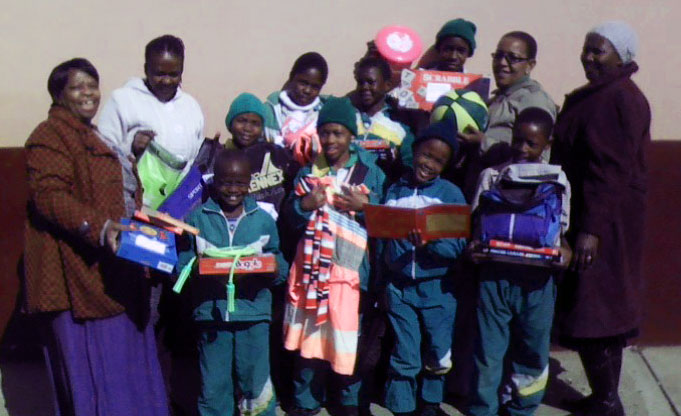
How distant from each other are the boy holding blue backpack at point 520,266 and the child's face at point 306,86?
1.06 m

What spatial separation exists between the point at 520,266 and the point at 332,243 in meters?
0.90

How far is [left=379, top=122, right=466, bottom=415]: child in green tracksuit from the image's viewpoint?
14.0 feet

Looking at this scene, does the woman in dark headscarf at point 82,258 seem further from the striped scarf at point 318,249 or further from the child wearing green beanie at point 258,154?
the striped scarf at point 318,249

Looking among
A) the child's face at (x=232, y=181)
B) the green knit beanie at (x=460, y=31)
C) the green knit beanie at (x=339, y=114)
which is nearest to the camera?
the child's face at (x=232, y=181)

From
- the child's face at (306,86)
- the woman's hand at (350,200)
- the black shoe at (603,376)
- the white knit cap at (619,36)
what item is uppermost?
the white knit cap at (619,36)

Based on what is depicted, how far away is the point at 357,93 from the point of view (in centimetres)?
486

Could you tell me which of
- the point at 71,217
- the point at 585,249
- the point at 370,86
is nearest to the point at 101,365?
the point at 71,217

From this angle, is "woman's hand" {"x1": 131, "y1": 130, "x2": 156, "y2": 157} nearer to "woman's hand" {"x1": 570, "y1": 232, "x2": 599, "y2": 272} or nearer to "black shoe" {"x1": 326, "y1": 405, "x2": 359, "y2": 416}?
"black shoe" {"x1": 326, "y1": 405, "x2": 359, "y2": 416}

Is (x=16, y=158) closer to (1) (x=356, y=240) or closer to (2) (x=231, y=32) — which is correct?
(2) (x=231, y=32)

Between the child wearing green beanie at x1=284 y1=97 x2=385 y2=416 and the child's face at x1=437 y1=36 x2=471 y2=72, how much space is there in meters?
0.85

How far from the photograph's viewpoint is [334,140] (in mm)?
4277

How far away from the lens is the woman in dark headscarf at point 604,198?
13.8 ft

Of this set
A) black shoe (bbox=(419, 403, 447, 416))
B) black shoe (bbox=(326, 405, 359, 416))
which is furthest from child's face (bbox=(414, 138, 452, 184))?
black shoe (bbox=(326, 405, 359, 416))

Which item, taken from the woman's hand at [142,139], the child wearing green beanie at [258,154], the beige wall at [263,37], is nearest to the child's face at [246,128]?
the child wearing green beanie at [258,154]
